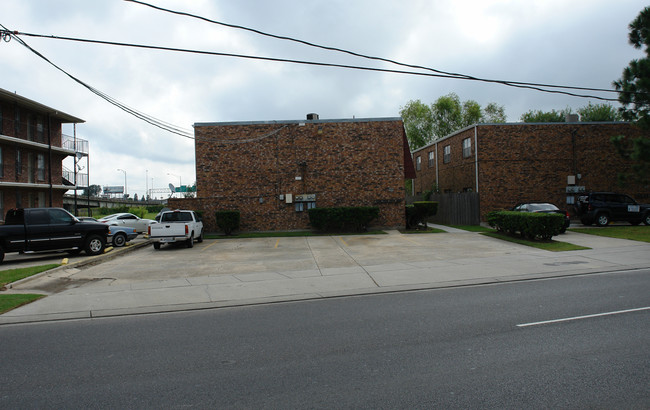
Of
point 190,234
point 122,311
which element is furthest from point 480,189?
point 122,311

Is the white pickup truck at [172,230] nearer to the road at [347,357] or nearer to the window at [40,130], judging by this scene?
the road at [347,357]

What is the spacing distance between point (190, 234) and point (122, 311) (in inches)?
424

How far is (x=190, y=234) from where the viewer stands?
18.1 meters

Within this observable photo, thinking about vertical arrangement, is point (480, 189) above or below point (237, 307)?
above

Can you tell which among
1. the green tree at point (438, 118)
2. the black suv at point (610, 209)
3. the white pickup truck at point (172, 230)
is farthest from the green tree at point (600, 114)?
the white pickup truck at point (172, 230)

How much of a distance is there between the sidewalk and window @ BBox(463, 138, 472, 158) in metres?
11.0

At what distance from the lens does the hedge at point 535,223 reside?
16.1m

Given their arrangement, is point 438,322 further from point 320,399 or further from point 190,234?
point 190,234

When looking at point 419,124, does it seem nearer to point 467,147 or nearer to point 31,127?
point 467,147

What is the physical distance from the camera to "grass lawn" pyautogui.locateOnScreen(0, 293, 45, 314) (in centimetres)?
783

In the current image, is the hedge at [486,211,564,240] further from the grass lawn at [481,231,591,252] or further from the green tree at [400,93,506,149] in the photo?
the green tree at [400,93,506,149]

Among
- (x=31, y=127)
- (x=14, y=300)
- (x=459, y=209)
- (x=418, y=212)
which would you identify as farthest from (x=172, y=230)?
(x=31, y=127)

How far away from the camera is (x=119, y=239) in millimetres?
19062

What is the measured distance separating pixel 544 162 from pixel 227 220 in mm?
19780
